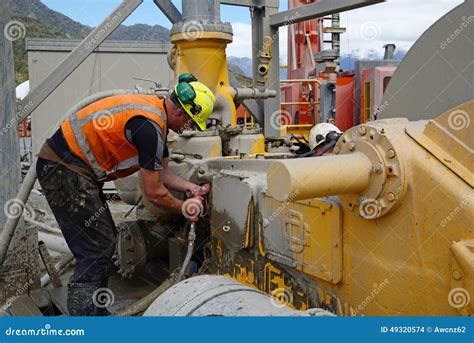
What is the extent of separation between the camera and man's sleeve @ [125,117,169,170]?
281 cm

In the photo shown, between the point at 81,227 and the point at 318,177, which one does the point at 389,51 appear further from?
the point at 318,177

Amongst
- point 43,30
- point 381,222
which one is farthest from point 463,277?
point 43,30

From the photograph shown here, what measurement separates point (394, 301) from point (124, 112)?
1.77 metres

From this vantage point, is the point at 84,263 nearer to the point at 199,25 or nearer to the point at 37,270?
the point at 37,270

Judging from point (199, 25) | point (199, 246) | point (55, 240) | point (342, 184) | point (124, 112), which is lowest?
point (55, 240)

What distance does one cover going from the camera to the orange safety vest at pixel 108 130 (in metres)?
2.91

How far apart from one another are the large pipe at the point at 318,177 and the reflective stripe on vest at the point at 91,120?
130cm

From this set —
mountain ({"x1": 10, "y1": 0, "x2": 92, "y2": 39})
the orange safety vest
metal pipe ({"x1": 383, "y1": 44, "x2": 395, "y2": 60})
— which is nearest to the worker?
the orange safety vest

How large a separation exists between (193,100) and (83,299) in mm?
1301

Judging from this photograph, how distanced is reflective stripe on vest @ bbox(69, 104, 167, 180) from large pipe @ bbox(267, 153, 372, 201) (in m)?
1.30

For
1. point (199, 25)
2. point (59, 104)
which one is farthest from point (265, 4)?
point (59, 104)

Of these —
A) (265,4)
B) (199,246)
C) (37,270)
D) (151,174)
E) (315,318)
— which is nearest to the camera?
(315,318)

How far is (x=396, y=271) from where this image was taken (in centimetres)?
188

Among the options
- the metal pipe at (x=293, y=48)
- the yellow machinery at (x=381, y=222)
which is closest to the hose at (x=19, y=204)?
the yellow machinery at (x=381, y=222)
